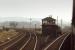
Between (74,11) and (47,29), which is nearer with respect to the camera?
(74,11)

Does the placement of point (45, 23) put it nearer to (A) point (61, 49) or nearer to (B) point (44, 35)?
(B) point (44, 35)

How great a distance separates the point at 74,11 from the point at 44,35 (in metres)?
30.3

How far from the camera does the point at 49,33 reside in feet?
146

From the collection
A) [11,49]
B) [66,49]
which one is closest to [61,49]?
[66,49]

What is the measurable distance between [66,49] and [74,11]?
10607 millimetres

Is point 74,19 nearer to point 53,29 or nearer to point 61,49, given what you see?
point 61,49

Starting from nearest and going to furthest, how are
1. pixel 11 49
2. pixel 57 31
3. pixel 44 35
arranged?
pixel 11 49
pixel 44 35
pixel 57 31

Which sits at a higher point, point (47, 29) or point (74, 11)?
point (74, 11)

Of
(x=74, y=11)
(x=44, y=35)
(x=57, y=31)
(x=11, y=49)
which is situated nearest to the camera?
(x=74, y=11)

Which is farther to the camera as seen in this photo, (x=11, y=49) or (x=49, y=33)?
(x=49, y=33)

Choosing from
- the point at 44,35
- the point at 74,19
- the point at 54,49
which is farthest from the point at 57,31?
the point at 74,19

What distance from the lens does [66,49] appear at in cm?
2373

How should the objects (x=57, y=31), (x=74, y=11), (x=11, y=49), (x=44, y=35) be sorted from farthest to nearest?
(x=57, y=31)
(x=44, y=35)
(x=11, y=49)
(x=74, y=11)

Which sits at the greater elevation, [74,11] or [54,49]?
[74,11]
